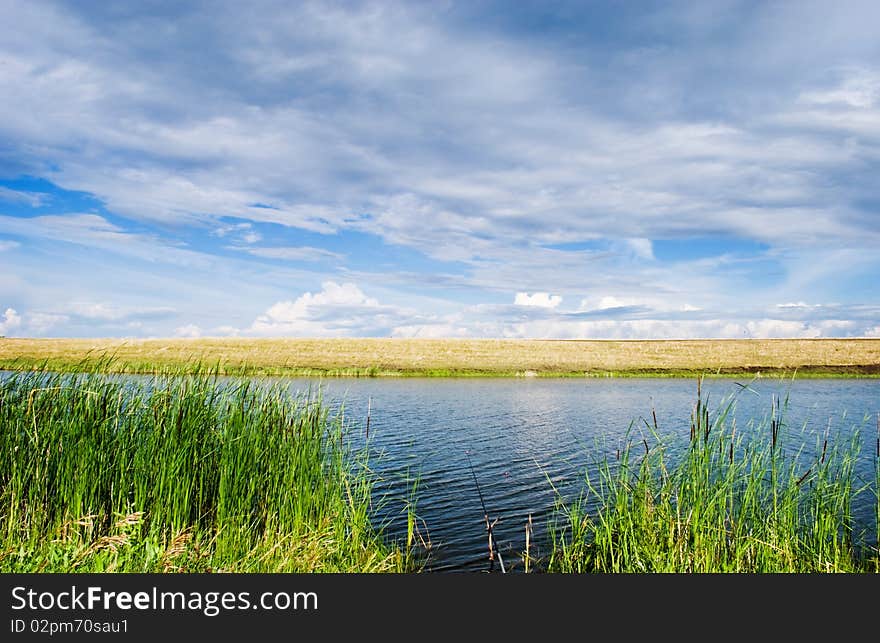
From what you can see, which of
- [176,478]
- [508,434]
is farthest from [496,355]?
[176,478]

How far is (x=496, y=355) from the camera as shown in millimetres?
73562

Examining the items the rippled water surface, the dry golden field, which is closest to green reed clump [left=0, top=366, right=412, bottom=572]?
the rippled water surface

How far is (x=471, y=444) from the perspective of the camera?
23.4m

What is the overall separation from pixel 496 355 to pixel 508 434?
47821mm

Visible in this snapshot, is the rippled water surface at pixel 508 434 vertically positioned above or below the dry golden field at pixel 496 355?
below

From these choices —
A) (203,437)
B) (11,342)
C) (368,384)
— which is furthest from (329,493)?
(11,342)

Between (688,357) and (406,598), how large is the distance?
73.2 m

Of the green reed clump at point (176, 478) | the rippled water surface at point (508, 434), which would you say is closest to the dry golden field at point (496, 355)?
the rippled water surface at point (508, 434)

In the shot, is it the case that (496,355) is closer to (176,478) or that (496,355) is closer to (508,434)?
(508,434)

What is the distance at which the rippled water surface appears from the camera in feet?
45.7

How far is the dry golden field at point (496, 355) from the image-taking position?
64.1 metres

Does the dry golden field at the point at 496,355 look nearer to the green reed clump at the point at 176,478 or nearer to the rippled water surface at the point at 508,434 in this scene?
the rippled water surface at the point at 508,434

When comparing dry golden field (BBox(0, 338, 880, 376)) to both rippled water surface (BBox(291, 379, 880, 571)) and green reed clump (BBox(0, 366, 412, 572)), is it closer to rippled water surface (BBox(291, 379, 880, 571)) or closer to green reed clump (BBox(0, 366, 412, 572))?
rippled water surface (BBox(291, 379, 880, 571))

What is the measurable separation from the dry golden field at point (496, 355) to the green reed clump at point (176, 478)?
4831 cm
